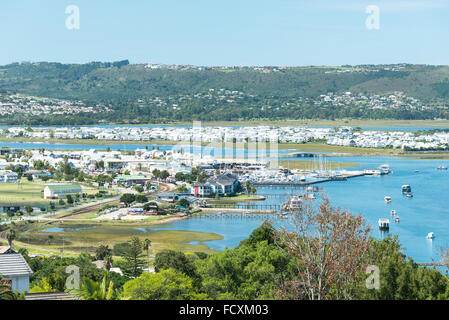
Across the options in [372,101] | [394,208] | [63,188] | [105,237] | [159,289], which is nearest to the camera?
[159,289]

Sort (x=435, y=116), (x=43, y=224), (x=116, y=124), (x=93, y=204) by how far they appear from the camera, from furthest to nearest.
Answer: (x=435, y=116) → (x=116, y=124) → (x=93, y=204) → (x=43, y=224)

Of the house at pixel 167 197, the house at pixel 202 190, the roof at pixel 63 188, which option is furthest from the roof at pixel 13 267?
the house at pixel 202 190

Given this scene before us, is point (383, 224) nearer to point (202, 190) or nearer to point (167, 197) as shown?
point (167, 197)

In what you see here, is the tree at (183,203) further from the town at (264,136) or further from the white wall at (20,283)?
the town at (264,136)

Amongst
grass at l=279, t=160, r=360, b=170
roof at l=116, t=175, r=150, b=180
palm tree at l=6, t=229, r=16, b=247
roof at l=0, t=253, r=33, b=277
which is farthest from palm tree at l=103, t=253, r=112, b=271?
grass at l=279, t=160, r=360, b=170

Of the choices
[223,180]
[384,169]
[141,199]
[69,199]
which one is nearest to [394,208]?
[223,180]

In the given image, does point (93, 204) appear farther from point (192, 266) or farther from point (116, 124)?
point (116, 124)
